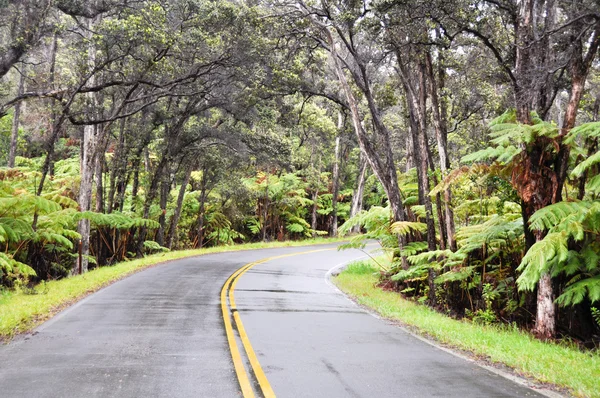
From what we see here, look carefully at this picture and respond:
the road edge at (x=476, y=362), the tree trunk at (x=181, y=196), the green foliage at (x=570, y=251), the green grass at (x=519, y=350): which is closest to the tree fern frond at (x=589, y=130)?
the green foliage at (x=570, y=251)

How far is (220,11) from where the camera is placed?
17109mm

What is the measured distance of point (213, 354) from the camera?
6.68m

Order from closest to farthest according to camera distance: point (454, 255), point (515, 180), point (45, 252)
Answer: point (515, 180)
point (454, 255)
point (45, 252)

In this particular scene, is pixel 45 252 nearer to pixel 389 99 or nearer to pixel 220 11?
pixel 220 11

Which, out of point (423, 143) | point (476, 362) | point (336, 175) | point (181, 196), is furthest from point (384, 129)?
point (336, 175)

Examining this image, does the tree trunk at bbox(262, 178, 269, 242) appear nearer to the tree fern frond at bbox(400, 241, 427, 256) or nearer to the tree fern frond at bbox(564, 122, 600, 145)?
the tree fern frond at bbox(400, 241, 427, 256)

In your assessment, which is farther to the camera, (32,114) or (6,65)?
(32,114)

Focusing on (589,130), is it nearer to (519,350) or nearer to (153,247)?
(519,350)

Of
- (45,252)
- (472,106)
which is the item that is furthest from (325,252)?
(45,252)

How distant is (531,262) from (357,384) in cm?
401

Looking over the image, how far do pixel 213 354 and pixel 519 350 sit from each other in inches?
177

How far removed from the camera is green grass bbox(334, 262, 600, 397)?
5754 mm

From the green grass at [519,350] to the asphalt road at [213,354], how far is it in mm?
494

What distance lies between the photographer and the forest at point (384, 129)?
9180 mm
